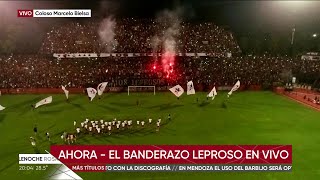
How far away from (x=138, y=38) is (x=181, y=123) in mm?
36696

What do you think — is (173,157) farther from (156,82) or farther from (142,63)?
(142,63)

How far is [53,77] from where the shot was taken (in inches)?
2189

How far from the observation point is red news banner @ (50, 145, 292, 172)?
23938 millimetres

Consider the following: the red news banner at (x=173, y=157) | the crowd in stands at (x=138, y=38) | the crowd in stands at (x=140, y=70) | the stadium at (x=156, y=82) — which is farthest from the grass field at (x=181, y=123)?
the crowd in stands at (x=138, y=38)

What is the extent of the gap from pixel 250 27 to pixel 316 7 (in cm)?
1477

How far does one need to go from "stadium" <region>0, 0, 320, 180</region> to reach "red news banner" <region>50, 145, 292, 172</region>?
88 cm

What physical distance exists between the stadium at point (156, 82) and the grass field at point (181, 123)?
4.5 inches

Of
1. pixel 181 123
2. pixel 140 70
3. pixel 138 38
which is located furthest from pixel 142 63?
pixel 181 123

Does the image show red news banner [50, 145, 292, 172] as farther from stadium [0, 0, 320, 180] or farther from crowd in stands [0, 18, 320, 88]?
crowd in stands [0, 18, 320, 88]

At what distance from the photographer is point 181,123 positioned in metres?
34.8

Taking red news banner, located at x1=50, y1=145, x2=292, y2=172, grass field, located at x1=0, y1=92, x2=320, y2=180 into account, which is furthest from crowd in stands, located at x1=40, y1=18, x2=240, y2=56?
red news banner, located at x1=50, y1=145, x2=292, y2=172

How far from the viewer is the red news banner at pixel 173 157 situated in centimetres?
2394

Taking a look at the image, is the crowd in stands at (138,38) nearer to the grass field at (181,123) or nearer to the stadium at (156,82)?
the stadium at (156,82)

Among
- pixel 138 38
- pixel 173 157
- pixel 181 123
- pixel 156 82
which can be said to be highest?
pixel 138 38
